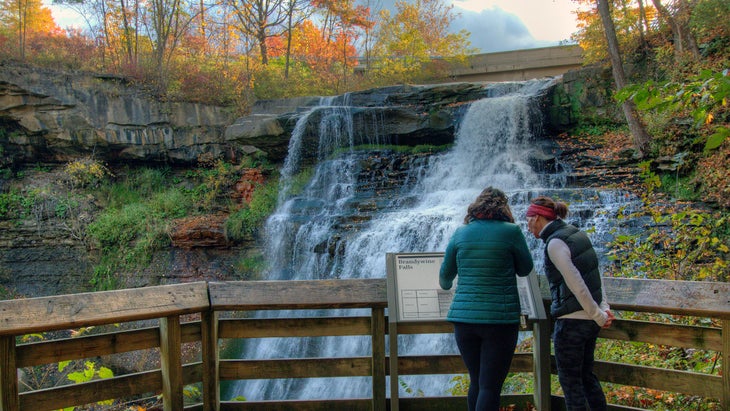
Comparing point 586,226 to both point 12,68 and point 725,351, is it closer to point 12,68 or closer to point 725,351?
point 725,351

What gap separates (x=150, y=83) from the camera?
1781 centimetres

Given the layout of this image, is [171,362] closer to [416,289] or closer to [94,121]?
[416,289]

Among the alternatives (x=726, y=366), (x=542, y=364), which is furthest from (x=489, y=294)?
(x=726, y=366)

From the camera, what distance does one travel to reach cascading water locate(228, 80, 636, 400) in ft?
28.3

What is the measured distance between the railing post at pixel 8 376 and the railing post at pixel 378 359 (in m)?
2.12

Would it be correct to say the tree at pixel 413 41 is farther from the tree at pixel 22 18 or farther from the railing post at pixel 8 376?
the railing post at pixel 8 376

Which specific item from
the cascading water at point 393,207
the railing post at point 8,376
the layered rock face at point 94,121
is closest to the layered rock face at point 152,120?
the layered rock face at point 94,121

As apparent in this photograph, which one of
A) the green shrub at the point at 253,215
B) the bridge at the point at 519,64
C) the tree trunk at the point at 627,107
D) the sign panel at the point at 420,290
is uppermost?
the bridge at the point at 519,64

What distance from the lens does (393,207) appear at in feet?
42.9

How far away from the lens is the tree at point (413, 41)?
2414cm

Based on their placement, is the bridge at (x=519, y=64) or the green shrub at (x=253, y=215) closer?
the green shrub at (x=253, y=215)

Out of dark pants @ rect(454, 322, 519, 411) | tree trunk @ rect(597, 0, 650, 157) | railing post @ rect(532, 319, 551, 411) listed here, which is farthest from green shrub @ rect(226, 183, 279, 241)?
dark pants @ rect(454, 322, 519, 411)

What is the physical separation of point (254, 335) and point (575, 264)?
214cm

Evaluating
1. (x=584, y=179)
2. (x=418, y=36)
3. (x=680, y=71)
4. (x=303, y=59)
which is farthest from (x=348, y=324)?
(x=418, y=36)
